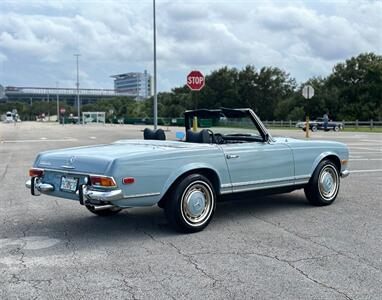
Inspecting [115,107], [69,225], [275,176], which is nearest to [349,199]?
[275,176]

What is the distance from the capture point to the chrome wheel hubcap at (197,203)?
575cm

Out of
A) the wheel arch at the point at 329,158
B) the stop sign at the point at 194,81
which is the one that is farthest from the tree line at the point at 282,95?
the wheel arch at the point at 329,158

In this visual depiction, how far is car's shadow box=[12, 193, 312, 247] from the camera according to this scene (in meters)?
5.80

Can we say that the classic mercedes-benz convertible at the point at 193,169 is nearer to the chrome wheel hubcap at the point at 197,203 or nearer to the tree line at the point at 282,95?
the chrome wheel hubcap at the point at 197,203

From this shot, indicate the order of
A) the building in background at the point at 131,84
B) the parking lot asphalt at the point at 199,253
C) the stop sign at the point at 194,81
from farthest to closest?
the building in background at the point at 131,84 → the stop sign at the point at 194,81 → the parking lot asphalt at the point at 199,253

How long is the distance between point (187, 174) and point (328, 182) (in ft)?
8.82

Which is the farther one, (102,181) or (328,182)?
(328,182)

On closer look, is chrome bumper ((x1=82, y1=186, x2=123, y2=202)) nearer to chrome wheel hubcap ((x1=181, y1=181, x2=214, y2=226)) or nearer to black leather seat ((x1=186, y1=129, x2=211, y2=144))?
chrome wheel hubcap ((x1=181, y1=181, x2=214, y2=226))

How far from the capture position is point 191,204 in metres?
5.79

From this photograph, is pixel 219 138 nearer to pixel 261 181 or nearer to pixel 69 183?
pixel 261 181

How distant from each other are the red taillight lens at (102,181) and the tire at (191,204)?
77 centimetres

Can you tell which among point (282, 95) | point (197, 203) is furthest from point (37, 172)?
point (282, 95)

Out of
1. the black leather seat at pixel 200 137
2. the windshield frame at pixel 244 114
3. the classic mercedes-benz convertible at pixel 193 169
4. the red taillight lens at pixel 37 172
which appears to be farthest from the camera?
the windshield frame at pixel 244 114

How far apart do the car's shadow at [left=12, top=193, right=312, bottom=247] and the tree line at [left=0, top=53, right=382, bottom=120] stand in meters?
29.2
